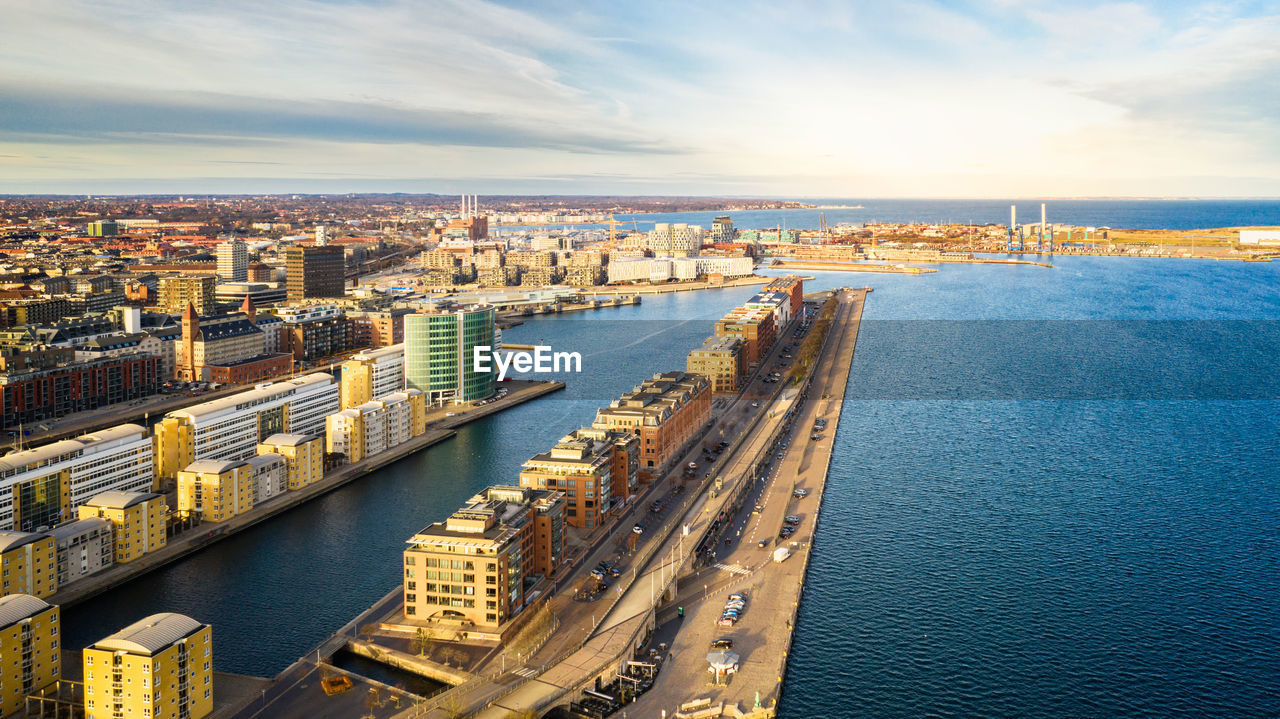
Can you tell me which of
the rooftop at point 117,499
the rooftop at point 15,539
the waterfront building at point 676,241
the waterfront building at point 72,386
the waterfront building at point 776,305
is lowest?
the rooftop at point 15,539

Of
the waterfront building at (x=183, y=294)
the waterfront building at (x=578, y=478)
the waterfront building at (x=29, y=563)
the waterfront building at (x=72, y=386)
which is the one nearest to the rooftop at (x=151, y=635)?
the waterfront building at (x=29, y=563)

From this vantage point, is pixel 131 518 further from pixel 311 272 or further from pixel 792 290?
pixel 792 290

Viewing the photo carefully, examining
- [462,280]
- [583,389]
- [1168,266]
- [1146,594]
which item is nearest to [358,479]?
[583,389]

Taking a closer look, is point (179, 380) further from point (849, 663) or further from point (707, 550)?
point (849, 663)

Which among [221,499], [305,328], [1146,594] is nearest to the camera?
[1146,594]

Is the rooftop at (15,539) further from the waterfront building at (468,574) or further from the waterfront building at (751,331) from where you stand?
the waterfront building at (751,331)
